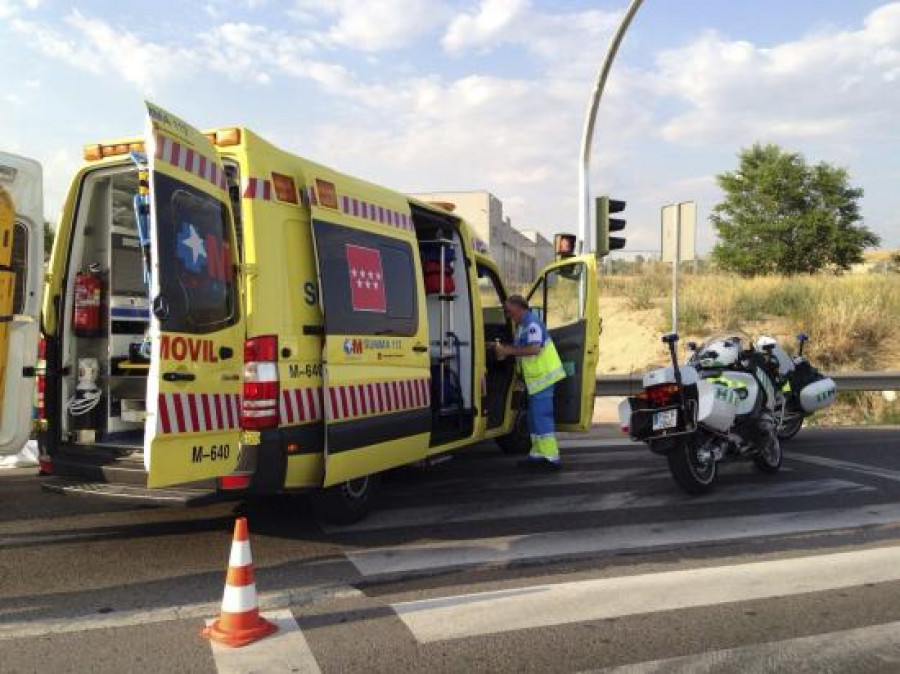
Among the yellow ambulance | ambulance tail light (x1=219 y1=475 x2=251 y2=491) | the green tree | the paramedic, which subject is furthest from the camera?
the green tree

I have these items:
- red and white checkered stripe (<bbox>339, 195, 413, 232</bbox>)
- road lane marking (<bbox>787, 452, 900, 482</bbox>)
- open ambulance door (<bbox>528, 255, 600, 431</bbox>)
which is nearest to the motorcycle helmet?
open ambulance door (<bbox>528, 255, 600, 431</bbox>)

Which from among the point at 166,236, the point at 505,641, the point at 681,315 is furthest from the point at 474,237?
the point at 681,315

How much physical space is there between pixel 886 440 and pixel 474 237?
6239mm

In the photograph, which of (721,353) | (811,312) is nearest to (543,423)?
(721,353)

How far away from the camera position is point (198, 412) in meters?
4.28

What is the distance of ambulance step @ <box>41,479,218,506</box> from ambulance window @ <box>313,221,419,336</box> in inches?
50.2

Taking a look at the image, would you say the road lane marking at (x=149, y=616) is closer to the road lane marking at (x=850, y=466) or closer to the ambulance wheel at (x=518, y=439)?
the ambulance wheel at (x=518, y=439)

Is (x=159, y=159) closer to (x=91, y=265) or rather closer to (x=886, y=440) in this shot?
(x=91, y=265)

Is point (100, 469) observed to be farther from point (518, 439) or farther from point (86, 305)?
point (518, 439)

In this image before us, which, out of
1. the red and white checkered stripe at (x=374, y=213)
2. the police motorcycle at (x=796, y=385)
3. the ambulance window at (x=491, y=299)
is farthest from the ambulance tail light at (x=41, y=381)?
the police motorcycle at (x=796, y=385)

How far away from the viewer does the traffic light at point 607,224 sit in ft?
38.1

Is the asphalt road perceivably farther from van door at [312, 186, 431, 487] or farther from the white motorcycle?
van door at [312, 186, 431, 487]

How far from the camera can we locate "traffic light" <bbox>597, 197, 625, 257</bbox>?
38.1 feet

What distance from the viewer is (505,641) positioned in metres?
3.64
